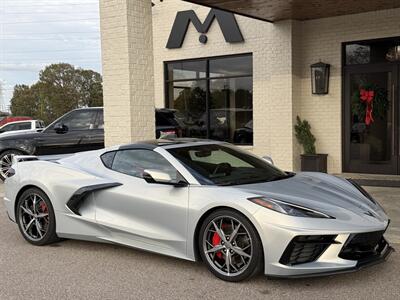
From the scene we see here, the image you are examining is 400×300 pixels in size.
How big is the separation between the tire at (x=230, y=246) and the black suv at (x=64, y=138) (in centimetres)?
712

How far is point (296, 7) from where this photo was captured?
1022 cm

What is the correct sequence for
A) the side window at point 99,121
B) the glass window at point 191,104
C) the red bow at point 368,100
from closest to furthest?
the red bow at point 368,100 → the side window at point 99,121 → the glass window at point 191,104

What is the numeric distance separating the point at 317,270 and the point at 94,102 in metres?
80.7

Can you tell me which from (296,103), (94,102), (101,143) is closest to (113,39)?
(101,143)

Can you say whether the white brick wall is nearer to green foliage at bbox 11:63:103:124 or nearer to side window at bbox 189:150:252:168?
side window at bbox 189:150:252:168

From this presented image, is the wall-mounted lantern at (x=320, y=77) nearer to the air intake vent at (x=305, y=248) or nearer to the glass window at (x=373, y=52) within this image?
the glass window at (x=373, y=52)

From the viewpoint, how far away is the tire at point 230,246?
179 inches

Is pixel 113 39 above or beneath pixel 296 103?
above

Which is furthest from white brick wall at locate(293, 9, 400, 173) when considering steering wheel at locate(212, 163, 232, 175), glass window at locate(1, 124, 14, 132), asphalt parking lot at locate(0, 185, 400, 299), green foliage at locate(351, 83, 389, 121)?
glass window at locate(1, 124, 14, 132)

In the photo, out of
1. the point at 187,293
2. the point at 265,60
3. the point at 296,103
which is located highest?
the point at 265,60

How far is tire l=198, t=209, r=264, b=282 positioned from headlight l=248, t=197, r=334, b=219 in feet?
0.74

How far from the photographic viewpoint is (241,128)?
13.3m

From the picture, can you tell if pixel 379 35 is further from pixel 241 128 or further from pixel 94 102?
pixel 94 102

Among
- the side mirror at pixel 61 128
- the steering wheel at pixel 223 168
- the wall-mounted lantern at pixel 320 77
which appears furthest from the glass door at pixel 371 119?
the side mirror at pixel 61 128
